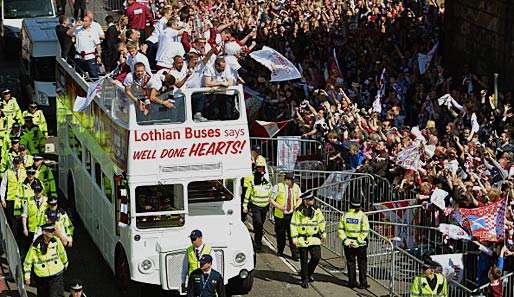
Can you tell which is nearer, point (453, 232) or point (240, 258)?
point (240, 258)

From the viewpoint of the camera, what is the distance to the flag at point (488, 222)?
16547mm

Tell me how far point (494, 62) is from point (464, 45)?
7.68 ft

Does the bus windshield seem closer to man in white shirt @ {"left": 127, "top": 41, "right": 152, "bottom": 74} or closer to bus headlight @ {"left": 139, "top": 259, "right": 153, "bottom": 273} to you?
man in white shirt @ {"left": 127, "top": 41, "right": 152, "bottom": 74}

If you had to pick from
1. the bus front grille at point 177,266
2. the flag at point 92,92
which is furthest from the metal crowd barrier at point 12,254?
the flag at point 92,92

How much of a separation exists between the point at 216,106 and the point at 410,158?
4.41 meters

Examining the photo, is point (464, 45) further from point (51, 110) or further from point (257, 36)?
point (51, 110)

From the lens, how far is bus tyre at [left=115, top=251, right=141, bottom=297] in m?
17.2

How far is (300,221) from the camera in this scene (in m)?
18.2

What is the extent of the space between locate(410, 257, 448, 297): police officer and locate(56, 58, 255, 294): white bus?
2.80m

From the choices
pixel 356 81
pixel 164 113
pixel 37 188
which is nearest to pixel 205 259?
pixel 164 113

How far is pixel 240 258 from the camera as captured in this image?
16.9m

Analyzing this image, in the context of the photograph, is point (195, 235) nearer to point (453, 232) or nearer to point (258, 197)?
point (453, 232)

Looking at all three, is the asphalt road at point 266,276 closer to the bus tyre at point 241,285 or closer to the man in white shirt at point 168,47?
the bus tyre at point 241,285

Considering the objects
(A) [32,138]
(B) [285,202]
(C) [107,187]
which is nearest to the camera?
(C) [107,187]
